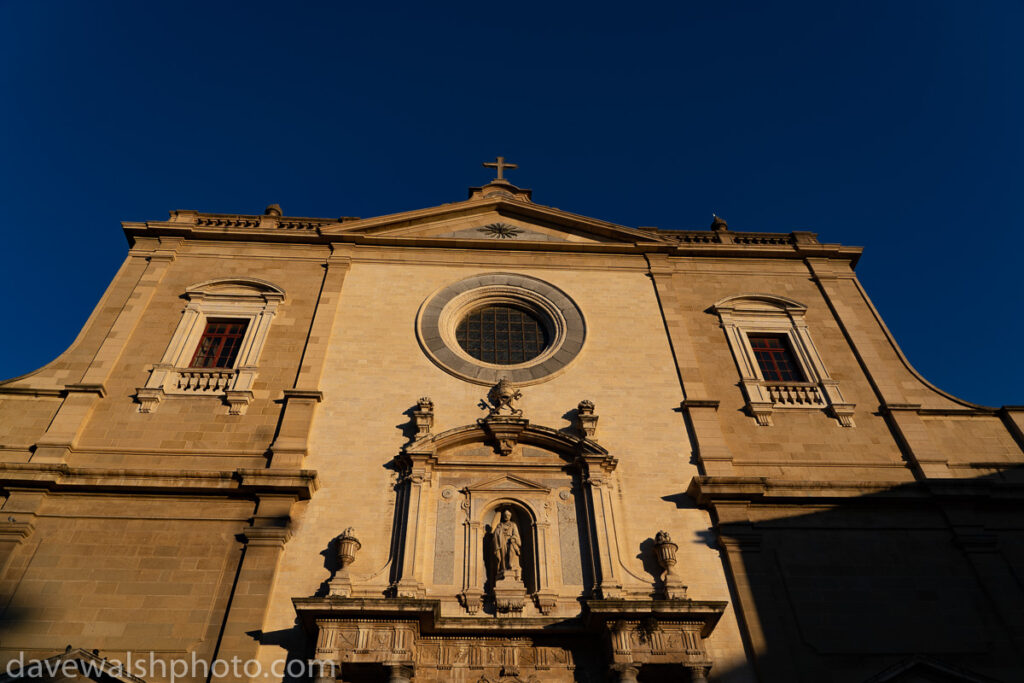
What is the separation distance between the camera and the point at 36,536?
429 inches

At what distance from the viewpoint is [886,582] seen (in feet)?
35.9

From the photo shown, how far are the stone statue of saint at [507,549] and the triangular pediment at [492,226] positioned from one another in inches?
298

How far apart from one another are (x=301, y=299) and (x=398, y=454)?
15.6 feet

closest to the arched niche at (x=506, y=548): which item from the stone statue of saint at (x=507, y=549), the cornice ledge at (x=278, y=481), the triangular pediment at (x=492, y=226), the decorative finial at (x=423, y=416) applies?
the stone statue of saint at (x=507, y=549)

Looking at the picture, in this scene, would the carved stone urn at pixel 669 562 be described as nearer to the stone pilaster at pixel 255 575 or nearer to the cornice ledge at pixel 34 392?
the stone pilaster at pixel 255 575

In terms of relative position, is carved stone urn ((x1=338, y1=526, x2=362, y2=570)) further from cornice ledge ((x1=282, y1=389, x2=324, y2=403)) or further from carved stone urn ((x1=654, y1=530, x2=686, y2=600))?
carved stone urn ((x1=654, y1=530, x2=686, y2=600))

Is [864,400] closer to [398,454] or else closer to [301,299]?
[398,454]

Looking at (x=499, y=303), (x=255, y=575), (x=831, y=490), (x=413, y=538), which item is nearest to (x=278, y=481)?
(x=255, y=575)

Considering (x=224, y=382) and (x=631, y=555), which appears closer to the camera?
(x=631, y=555)

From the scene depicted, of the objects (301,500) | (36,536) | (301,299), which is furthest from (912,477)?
(36,536)

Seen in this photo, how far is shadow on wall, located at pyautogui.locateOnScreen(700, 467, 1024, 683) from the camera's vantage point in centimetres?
1005

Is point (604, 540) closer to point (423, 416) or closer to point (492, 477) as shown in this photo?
point (492, 477)

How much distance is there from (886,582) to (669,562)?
3.31 meters

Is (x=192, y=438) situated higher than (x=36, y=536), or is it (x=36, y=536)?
(x=192, y=438)
